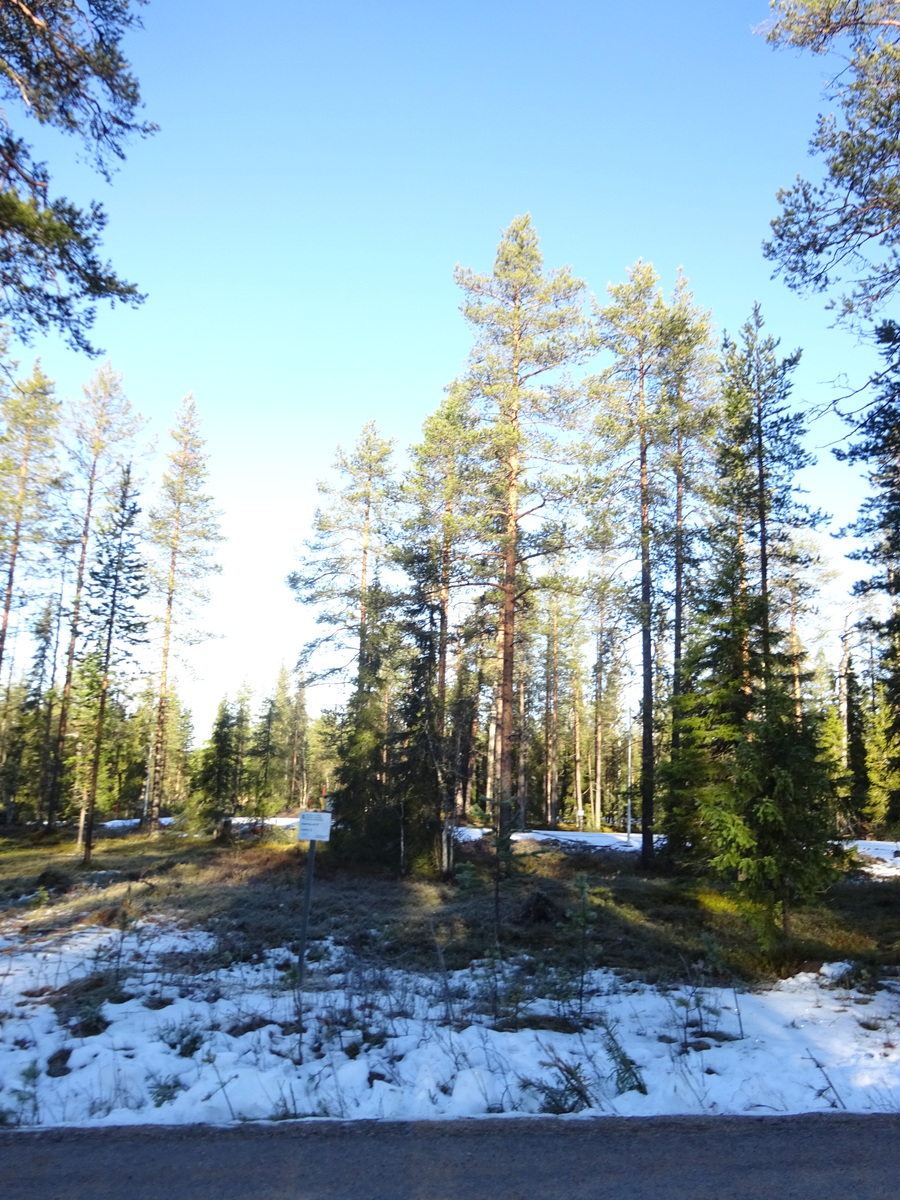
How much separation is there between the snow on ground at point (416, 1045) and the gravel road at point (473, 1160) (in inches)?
16.4

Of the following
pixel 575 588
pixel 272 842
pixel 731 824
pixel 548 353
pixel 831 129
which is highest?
pixel 548 353

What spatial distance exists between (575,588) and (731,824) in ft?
26.2

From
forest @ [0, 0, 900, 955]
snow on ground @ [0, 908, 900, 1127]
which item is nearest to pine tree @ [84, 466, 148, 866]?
forest @ [0, 0, 900, 955]

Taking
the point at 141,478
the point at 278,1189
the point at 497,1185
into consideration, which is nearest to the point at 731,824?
the point at 497,1185

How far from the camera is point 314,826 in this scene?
984 cm

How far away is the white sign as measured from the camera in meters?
9.71

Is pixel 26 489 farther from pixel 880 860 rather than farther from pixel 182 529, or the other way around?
pixel 880 860

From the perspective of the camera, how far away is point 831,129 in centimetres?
930

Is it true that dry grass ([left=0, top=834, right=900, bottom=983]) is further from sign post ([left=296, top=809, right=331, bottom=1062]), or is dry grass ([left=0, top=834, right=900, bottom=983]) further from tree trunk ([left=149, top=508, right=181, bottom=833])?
tree trunk ([left=149, top=508, right=181, bottom=833])

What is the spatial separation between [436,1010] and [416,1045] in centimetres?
151

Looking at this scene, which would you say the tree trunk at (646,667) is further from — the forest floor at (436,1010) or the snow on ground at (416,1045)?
the snow on ground at (416,1045)

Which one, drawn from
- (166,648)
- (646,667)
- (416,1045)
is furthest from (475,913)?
(166,648)

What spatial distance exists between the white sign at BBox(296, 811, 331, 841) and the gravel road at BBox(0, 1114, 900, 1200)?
462 centimetres

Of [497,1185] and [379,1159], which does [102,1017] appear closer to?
[379,1159]
